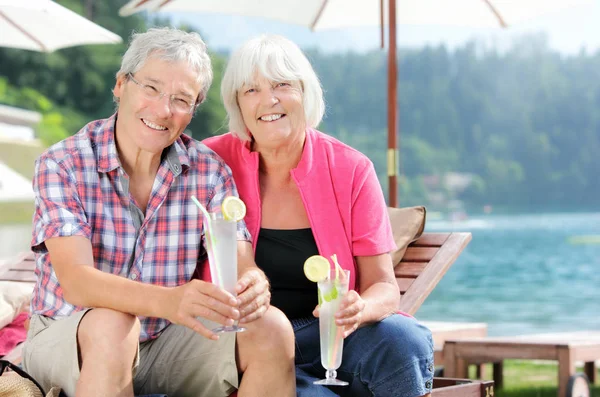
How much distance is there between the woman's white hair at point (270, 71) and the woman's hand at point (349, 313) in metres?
0.71

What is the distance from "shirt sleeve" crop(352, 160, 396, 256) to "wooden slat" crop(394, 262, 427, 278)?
2.23 feet

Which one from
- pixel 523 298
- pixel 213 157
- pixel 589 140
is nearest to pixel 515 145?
pixel 589 140

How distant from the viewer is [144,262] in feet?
7.88

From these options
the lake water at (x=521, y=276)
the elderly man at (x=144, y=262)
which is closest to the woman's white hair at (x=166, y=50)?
the elderly man at (x=144, y=262)

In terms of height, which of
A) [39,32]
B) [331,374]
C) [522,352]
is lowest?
[522,352]

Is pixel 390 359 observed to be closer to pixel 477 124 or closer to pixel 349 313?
pixel 349 313

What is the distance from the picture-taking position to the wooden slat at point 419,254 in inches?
136

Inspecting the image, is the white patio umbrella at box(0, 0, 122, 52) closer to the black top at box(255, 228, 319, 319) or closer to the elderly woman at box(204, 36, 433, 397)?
the elderly woman at box(204, 36, 433, 397)

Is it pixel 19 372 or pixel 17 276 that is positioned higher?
pixel 17 276

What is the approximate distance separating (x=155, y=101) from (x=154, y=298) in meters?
0.60

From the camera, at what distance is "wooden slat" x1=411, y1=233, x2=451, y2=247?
3525mm

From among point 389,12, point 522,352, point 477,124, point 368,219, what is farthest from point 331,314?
point 477,124

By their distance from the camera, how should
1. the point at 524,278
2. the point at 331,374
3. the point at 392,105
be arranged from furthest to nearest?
the point at 524,278 → the point at 392,105 → the point at 331,374

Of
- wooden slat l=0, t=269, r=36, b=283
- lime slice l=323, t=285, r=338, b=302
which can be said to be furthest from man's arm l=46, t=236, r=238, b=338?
wooden slat l=0, t=269, r=36, b=283
